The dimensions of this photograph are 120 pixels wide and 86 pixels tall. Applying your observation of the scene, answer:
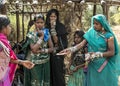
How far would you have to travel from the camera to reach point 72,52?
17.1 feet

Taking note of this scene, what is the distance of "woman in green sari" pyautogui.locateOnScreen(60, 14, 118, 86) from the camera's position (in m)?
4.97

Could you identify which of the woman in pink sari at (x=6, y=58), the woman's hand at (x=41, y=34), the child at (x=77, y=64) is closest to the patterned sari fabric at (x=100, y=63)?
the child at (x=77, y=64)

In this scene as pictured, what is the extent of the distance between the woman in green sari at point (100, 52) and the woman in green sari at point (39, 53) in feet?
1.76

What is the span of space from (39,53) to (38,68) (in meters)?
0.29

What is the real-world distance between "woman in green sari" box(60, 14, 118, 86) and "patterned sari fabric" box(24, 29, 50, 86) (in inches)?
23.9

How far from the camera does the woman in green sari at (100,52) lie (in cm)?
497

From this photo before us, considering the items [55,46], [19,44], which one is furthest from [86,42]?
[19,44]

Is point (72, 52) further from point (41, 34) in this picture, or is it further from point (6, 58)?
point (6, 58)

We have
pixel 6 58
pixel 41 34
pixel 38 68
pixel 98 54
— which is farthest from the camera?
pixel 38 68

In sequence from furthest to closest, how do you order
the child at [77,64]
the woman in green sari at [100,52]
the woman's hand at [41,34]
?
the child at [77,64], the woman's hand at [41,34], the woman in green sari at [100,52]

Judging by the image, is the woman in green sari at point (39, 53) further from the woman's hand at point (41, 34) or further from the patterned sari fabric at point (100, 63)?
the patterned sari fabric at point (100, 63)

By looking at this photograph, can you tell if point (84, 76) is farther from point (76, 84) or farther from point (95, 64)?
point (95, 64)

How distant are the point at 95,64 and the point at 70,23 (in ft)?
6.02

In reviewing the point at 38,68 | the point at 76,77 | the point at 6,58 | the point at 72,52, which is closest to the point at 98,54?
the point at 72,52
